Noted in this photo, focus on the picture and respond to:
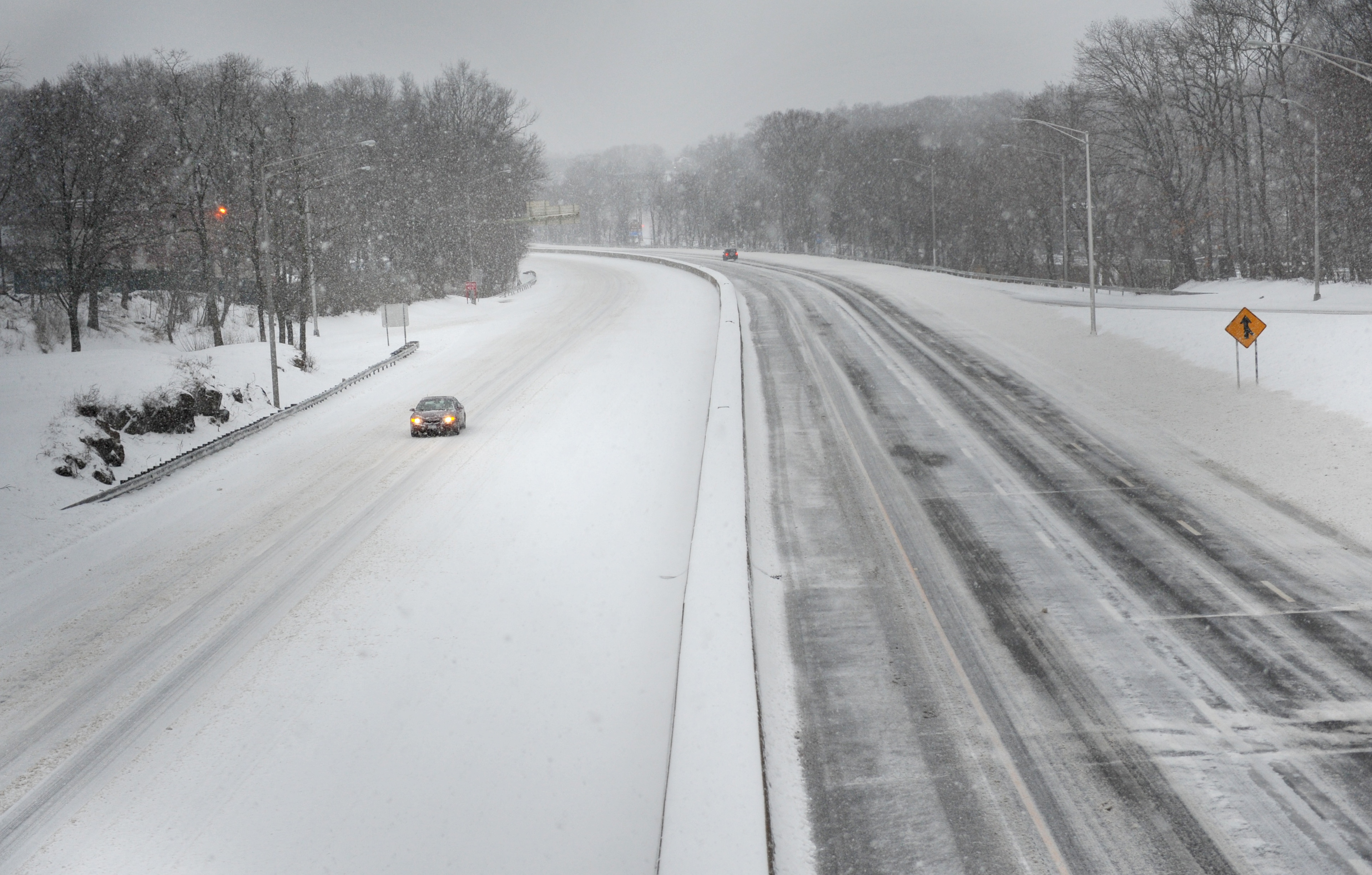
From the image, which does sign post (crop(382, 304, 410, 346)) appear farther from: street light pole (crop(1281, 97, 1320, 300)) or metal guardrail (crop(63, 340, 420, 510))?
street light pole (crop(1281, 97, 1320, 300))

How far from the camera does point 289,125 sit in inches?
1821

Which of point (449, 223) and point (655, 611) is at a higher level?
point (449, 223)

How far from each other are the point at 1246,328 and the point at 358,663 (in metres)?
22.9

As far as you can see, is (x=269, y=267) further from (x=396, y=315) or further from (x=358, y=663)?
(x=358, y=663)

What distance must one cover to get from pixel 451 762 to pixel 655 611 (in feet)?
16.4

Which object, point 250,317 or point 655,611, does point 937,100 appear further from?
point 655,611

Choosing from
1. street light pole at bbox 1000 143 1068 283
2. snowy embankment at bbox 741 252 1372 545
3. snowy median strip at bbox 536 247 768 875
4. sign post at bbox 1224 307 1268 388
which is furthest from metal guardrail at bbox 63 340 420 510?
street light pole at bbox 1000 143 1068 283

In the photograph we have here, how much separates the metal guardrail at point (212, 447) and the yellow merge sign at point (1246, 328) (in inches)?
1077

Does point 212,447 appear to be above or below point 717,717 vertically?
above

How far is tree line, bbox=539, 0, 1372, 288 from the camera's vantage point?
4875cm

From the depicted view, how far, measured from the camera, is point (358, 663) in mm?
13852

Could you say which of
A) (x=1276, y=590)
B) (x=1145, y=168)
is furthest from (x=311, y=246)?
(x=1145, y=168)

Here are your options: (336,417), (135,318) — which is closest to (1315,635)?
(336,417)

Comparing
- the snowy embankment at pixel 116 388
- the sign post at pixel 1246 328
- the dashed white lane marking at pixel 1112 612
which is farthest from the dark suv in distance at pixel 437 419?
the sign post at pixel 1246 328
